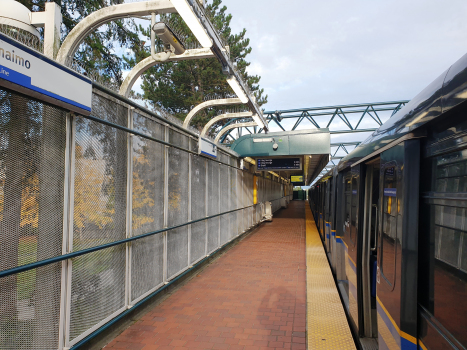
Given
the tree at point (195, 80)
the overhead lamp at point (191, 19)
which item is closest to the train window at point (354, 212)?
the overhead lamp at point (191, 19)

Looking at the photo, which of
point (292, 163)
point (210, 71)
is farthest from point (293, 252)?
point (210, 71)

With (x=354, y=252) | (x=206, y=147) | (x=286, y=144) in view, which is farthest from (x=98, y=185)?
(x=286, y=144)

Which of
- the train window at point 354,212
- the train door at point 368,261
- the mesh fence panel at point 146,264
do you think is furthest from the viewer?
the mesh fence panel at point 146,264

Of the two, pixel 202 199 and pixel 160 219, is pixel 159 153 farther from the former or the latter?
pixel 202 199

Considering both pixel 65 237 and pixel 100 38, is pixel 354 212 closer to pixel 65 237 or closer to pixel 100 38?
pixel 65 237

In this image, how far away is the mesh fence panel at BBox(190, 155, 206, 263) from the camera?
22.5ft

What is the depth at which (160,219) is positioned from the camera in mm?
5309

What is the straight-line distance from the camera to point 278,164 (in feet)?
41.9

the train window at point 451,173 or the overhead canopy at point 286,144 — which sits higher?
the overhead canopy at point 286,144

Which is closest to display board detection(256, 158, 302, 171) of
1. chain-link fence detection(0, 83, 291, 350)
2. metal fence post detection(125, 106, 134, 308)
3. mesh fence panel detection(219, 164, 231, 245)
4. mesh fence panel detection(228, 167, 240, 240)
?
mesh fence panel detection(228, 167, 240, 240)

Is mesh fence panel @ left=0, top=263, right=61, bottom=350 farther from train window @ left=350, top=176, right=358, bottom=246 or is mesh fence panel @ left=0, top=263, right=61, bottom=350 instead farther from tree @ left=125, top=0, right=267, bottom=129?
tree @ left=125, top=0, right=267, bottom=129

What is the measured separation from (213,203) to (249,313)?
381 centimetres

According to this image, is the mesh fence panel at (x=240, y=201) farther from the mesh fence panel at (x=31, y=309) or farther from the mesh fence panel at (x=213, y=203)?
the mesh fence panel at (x=31, y=309)

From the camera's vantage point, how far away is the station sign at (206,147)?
6832 mm
